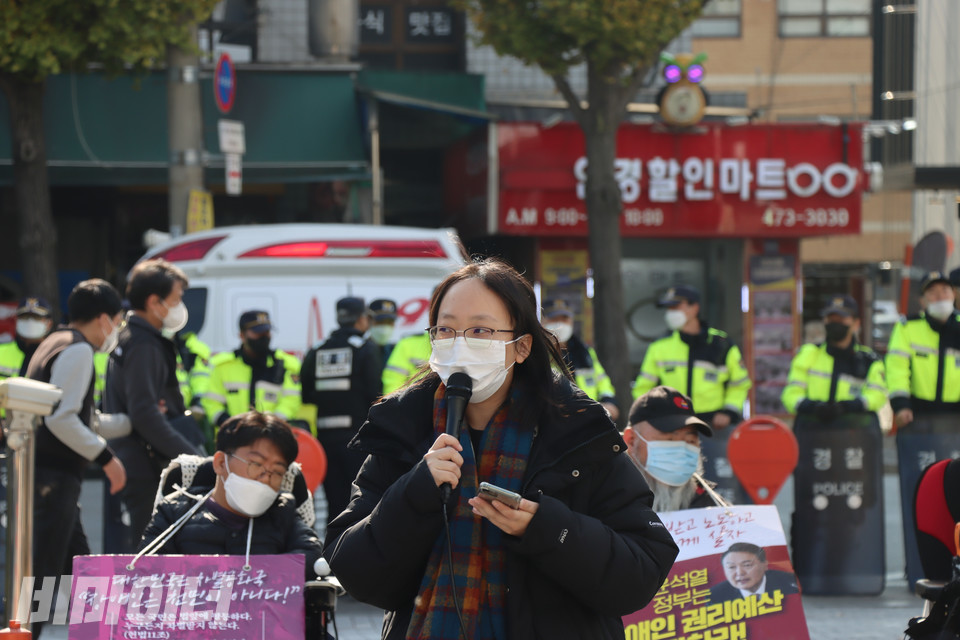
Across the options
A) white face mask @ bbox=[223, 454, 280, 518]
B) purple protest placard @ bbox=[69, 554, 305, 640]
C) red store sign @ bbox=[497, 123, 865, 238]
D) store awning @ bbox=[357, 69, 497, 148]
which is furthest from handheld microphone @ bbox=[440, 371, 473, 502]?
red store sign @ bbox=[497, 123, 865, 238]

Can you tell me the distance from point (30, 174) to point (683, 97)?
8819mm

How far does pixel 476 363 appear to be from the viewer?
2734 millimetres

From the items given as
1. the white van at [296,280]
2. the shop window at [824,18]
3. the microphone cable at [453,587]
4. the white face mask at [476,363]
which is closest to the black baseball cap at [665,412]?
the white face mask at [476,363]

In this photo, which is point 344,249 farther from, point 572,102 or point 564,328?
point 572,102

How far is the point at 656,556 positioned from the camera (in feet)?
9.04

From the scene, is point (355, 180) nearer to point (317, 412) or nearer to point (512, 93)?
point (512, 93)

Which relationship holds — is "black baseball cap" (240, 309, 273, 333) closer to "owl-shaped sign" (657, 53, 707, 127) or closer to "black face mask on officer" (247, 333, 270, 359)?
"black face mask on officer" (247, 333, 270, 359)

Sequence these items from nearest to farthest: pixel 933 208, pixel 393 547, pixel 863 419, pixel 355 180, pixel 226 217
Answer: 1. pixel 393 547
2. pixel 863 419
3. pixel 355 180
4. pixel 226 217
5. pixel 933 208

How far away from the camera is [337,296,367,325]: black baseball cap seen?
9.08m

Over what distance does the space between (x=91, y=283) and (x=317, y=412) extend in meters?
2.77

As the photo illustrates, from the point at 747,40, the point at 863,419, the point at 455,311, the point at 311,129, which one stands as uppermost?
the point at 747,40

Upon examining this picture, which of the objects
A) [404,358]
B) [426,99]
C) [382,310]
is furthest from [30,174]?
[404,358]

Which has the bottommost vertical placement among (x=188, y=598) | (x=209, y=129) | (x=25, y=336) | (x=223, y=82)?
(x=188, y=598)

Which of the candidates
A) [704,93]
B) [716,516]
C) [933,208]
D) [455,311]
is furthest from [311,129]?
[933,208]
